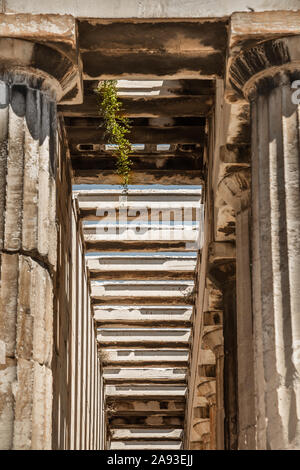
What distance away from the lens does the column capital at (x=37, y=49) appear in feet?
31.6

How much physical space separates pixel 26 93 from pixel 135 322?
13.5 m

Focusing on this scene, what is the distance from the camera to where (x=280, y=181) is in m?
9.29

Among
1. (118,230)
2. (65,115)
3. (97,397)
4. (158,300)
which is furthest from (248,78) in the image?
(97,397)

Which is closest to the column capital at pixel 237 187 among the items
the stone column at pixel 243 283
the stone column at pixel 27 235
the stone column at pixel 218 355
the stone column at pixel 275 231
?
the stone column at pixel 243 283

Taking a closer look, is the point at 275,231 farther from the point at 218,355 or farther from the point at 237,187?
the point at 218,355

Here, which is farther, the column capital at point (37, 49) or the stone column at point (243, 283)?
the stone column at point (243, 283)

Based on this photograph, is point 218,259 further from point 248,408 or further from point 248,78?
point 248,78

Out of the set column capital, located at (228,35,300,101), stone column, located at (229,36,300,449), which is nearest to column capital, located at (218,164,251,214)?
stone column, located at (229,36,300,449)

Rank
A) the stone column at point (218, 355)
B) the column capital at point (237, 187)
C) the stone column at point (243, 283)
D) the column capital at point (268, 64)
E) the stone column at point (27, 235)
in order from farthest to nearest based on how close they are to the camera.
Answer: the stone column at point (218, 355), the column capital at point (237, 187), the stone column at point (243, 283), the column capital at point (268, 64), the stone column at point (27, 235)

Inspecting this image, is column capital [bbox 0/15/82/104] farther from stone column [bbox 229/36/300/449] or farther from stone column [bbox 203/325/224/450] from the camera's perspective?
stone column [bbox 203/325/224/450]

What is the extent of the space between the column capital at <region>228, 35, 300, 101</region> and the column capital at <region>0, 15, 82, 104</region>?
1.60 metres

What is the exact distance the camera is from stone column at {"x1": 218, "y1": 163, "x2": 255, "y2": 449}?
1213cm

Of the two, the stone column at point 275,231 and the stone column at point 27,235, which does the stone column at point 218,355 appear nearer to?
the stone column at point 275,231

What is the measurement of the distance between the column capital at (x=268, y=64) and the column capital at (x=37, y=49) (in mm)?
1604
